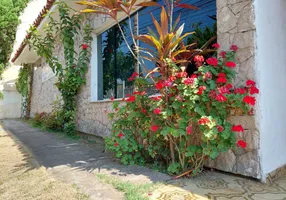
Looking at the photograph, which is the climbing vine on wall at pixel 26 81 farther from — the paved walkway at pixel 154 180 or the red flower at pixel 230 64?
the red flower at pixel 230 64

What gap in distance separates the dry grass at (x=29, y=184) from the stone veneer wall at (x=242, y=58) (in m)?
2.16

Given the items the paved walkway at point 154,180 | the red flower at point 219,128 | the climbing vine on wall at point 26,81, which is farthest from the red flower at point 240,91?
the climbing vine on wall at point 26,81

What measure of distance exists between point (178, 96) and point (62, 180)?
2053 millimetres

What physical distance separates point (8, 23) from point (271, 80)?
20220 mm

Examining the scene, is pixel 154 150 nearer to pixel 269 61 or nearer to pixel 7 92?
pixel 269 61

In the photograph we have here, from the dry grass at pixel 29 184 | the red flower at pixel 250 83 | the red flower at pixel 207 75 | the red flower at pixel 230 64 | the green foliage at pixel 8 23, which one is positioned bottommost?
the dry grass at pixel 29 184

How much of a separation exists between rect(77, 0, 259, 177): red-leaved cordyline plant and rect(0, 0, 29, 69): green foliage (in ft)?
56.9

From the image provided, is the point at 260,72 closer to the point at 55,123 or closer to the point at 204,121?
the point at 204,121

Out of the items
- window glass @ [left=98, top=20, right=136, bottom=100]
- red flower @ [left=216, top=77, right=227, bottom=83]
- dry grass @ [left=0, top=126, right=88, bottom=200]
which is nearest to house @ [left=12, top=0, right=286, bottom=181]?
red flower @ [left=216, top=77, right=227, bottom=83]

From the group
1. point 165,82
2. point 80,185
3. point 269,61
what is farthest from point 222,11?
point 80,185

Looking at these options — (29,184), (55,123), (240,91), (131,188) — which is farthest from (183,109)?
(55,123)

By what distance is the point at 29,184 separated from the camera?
11.8 feet

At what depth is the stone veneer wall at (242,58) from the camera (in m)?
3.42

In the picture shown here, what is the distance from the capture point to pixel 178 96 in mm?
3438
